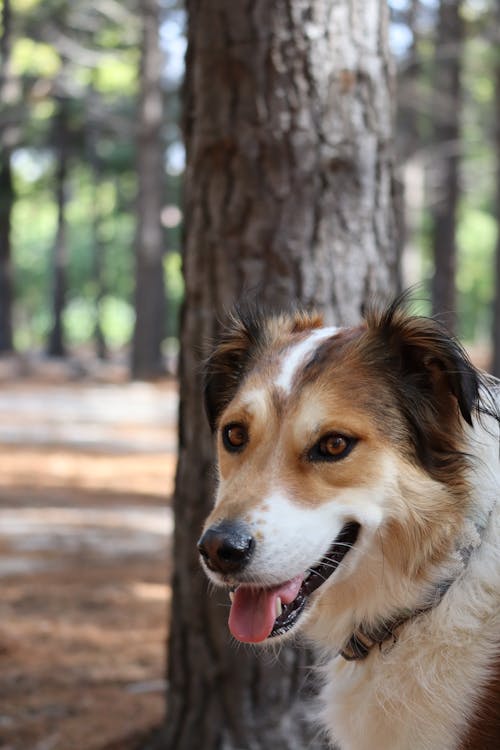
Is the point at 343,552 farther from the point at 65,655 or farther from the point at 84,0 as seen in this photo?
the point at 84,0

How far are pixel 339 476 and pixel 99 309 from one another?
1342 inches

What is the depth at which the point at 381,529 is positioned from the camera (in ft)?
9.12

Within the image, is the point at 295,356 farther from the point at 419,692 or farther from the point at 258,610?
the point at 419,692

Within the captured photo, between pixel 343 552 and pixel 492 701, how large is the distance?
1.96 ft

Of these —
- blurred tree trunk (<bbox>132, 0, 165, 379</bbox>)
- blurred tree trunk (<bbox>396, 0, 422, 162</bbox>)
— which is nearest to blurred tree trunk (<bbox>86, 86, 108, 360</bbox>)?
blurred tree trunk (<bbox>132, 0, 165, 379</bbox>)

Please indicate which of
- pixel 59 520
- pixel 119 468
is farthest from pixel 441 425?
pixel 119 468

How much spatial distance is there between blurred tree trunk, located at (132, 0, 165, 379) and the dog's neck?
1916 centimetres

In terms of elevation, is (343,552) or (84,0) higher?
(84,0)

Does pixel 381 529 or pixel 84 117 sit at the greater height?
pixel 84 117

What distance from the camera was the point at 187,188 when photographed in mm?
4355

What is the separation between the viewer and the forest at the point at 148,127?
1958 centimetres

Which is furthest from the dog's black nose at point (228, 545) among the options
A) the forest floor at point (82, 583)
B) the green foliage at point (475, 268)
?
the green foliage at point (475, 268)

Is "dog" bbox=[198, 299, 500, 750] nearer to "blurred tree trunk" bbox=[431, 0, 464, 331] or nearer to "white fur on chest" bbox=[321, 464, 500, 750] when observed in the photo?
"white fur on chest" bbox=[321, 464, 500, 750]

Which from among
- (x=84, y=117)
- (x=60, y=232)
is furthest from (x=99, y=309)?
(x=84, y=117)
